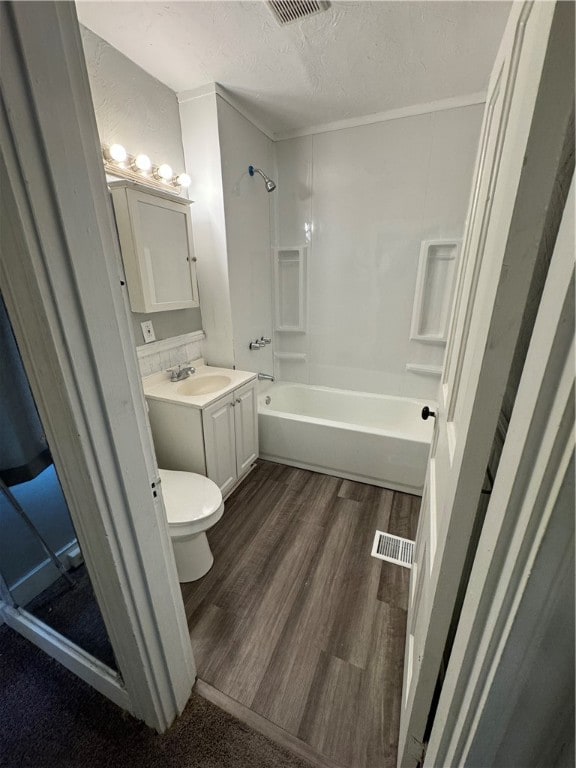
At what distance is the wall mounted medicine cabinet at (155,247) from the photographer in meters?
1.62

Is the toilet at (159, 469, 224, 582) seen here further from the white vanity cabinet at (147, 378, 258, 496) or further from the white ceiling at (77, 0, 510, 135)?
the white ceiling at (77, 0, 510, 135)

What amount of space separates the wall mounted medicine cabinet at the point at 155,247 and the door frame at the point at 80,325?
123 cm

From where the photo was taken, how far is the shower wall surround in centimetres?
218

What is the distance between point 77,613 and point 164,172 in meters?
2.26

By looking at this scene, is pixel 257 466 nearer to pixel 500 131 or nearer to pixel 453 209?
pixel 500 131

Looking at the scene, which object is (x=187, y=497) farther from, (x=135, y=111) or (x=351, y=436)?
(x=135, y=111)

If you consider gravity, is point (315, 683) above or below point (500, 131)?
below

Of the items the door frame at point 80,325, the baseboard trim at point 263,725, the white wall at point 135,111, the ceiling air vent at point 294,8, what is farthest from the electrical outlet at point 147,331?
the baseboard trim at point 263,725

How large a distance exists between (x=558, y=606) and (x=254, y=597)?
4.48 ft

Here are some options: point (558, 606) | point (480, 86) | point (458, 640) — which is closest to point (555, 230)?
point (558, 606)

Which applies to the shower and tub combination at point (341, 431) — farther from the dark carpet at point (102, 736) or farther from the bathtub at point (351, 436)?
the dark carpet at point (102, 736)

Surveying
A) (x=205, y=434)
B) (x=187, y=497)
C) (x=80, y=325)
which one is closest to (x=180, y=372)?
(x=205, y=434)

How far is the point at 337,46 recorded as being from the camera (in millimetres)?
1542

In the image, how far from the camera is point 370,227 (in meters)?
2.46
